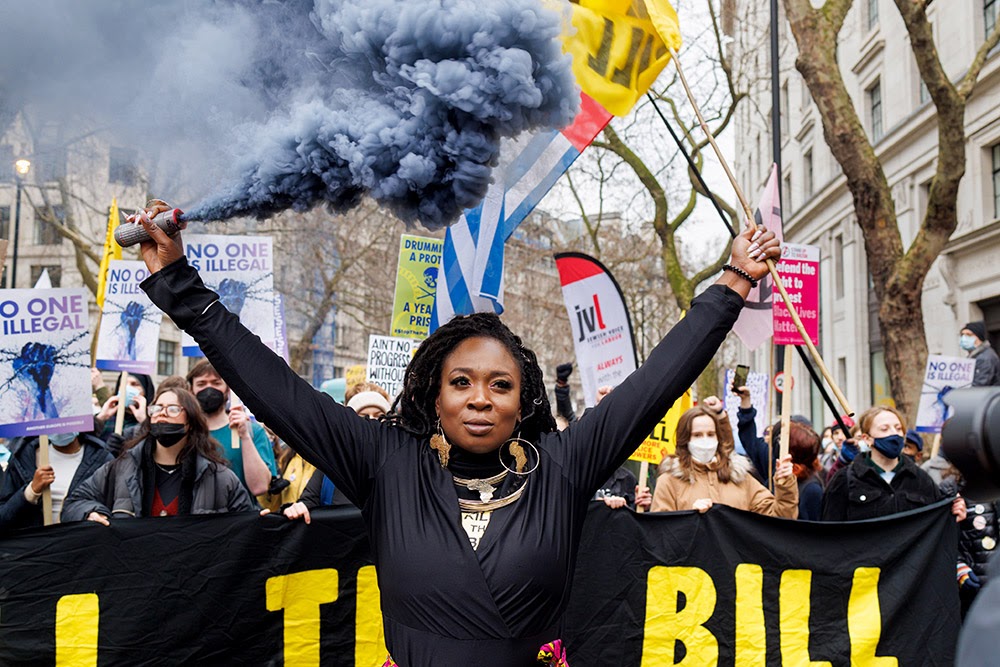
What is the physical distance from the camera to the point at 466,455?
2.58m

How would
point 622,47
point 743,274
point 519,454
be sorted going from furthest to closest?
point 622,47, point 743,274, point 519,454

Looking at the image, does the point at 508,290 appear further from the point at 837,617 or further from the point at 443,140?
the point at 443,140

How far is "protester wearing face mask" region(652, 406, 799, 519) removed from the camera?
5469 mm

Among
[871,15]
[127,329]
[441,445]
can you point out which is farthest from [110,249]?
[871,15]

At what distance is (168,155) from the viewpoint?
2863mm

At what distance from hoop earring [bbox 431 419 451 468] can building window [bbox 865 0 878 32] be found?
2671cm

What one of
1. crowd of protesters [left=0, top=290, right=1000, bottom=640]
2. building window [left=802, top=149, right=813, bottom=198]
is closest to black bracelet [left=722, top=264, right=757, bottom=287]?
crowd of protesters [left=0, top=290, right=1000, bottom=640]

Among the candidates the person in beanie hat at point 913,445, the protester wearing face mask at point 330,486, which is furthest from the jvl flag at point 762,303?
the person in beanie hat at point 913,445

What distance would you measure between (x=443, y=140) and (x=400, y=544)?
1.05 metres

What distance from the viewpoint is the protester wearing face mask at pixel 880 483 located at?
5.62 metres

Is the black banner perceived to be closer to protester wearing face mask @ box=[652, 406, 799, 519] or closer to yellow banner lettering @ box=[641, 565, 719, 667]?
yellow banner lettering @ box=[641, 565, 719, 667]

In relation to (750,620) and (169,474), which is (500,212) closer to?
(169,474)

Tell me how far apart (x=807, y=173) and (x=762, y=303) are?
30.4 meters

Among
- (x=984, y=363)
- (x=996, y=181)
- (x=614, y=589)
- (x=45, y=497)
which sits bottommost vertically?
(x=614, y=589)
